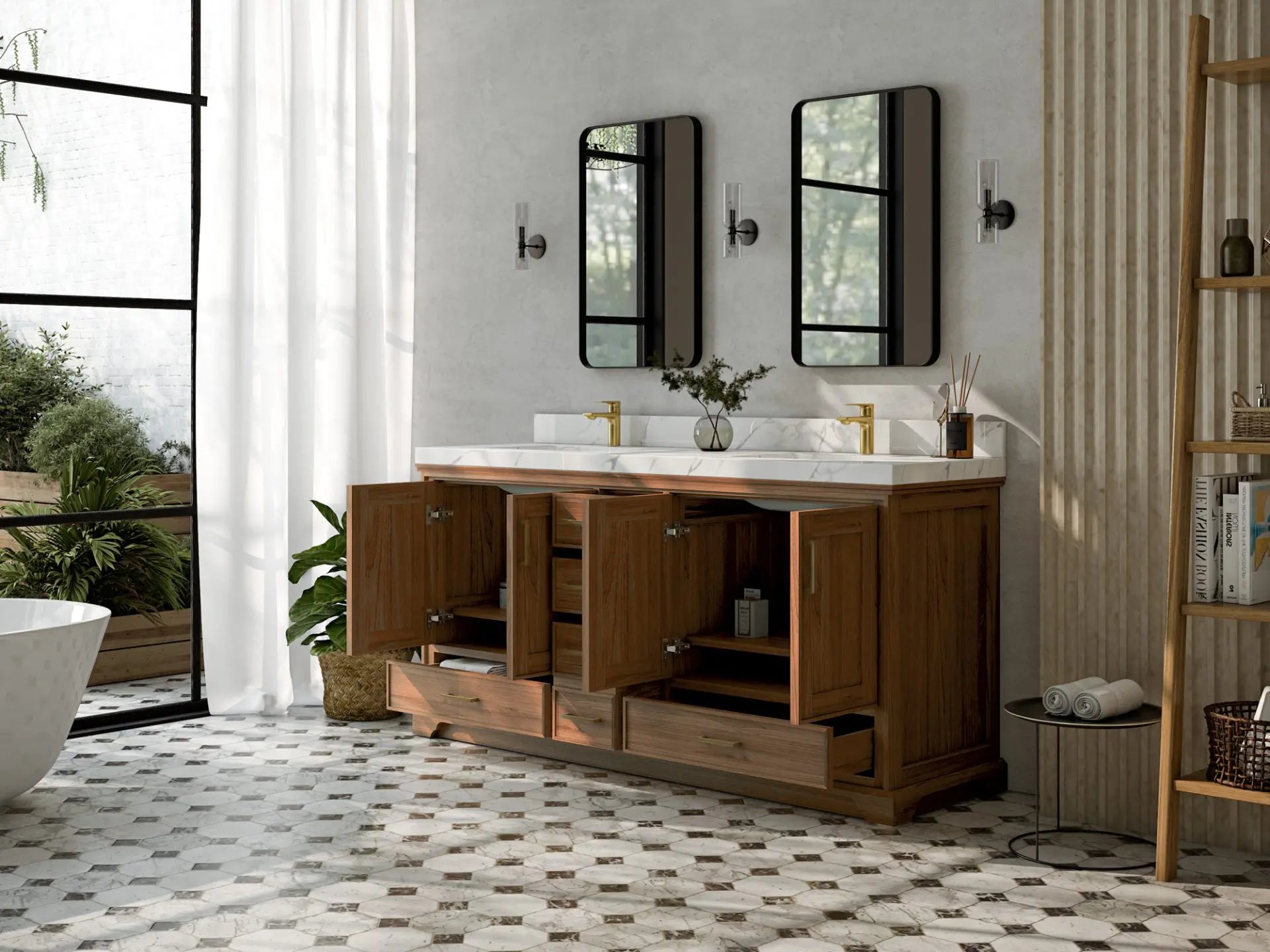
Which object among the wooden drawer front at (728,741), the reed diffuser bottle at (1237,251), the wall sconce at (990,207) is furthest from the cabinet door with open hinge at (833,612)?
the reed diffuser bottle at (1237,251)

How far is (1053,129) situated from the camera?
3889 millimetres

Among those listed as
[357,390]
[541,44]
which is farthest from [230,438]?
[541,44]

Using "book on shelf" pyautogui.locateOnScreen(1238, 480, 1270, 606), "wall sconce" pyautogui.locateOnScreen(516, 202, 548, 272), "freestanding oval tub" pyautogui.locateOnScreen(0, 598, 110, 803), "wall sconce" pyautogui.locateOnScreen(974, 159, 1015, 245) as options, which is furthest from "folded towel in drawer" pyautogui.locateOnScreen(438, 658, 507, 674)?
"book on shelf" pyautogui.locateOnScreen(1238, 480, 1270, 606)

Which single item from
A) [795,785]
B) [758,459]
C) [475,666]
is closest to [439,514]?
[475,666]

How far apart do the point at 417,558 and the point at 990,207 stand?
2.03 metres

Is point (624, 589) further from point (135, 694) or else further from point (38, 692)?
point (135, 694)

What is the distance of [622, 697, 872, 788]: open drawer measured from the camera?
3.77 metres

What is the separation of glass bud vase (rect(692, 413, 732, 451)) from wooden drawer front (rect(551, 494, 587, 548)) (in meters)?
0.50

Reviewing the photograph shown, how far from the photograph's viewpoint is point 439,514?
472 cm

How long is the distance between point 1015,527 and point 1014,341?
1.71 feet

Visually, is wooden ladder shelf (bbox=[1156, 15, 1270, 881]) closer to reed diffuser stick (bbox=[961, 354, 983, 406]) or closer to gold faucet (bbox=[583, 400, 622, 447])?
reed diffuser stick (bbox=[961, 354, 983, 406])

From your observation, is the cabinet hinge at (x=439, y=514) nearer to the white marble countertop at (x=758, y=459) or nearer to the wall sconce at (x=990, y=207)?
the white marble countertop at (x=758, y=459)

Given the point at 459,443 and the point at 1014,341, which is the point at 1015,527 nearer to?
the point at 1014,341

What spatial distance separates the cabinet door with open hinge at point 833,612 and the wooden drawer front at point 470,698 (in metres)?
1.00
